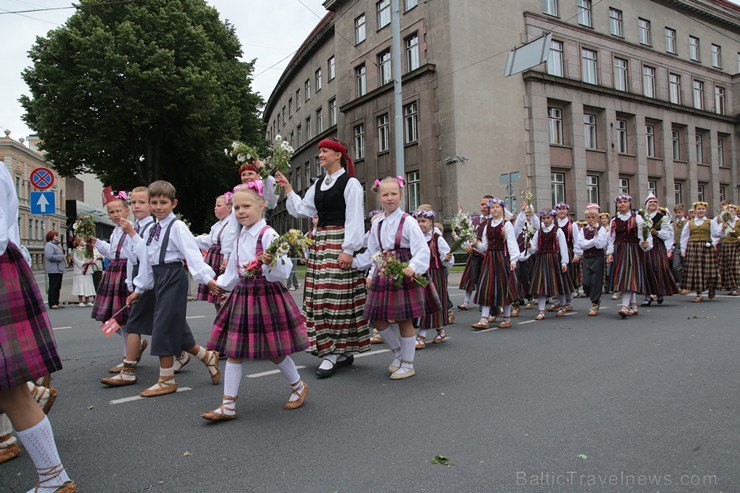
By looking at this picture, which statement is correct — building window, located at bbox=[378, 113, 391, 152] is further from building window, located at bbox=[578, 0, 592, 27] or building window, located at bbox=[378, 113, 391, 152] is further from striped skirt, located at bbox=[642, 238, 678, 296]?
striped skirt, located at bbox=[642, 238, 678, 296]

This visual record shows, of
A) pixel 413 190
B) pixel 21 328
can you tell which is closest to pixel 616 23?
pixel 413 190

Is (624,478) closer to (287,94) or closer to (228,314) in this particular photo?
(228,314)

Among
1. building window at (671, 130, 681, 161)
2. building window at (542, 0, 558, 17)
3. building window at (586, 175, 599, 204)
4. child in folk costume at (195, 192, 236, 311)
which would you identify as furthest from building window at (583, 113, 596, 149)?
child in folk costume at (195, 192, 236, 311)

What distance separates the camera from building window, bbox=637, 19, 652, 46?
109 feet

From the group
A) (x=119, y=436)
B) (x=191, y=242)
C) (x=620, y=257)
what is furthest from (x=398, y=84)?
(x=119, y=436)

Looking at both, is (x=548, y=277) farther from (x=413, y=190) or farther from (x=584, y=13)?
(x=584, y=13)

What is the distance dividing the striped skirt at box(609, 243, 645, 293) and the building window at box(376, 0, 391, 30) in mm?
23117

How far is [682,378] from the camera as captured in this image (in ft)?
17.8

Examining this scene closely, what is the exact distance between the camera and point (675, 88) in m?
35.5

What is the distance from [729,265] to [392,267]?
12659 millimetres

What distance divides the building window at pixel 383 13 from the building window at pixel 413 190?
8.59 m

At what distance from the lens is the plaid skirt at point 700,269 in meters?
13.1

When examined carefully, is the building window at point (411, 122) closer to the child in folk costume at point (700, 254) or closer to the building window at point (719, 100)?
the child in folk costume at point (700, 254)

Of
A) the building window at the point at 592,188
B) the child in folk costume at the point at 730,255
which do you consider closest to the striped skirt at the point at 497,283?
the child in folk costume at the point at 730,255
